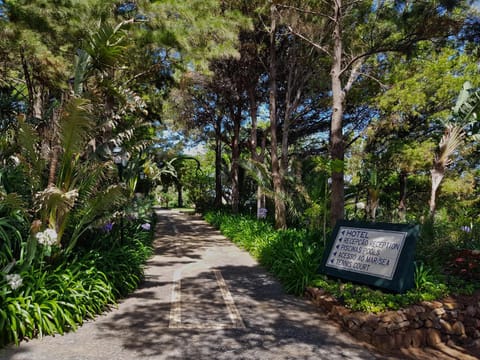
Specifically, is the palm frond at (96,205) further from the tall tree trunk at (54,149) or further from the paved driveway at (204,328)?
the paved driveway at (204,328)

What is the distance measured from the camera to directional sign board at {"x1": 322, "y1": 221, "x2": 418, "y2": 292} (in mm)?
5344

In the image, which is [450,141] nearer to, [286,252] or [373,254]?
[286,252]

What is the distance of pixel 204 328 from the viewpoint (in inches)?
192

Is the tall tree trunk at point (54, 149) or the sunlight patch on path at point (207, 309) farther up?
the tall tree trunk at point (54, 149)

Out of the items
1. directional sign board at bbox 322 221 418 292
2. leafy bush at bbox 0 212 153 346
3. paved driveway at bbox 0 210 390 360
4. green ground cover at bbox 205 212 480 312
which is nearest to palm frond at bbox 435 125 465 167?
green ground cover at bbox 205 212 480 312

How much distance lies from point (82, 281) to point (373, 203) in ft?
35.8

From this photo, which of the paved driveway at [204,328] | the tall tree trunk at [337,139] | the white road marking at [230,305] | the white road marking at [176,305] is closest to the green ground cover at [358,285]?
the paved driveway at [204,328]

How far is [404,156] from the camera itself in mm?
14625

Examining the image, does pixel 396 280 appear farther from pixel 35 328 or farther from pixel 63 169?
pixel 63 169

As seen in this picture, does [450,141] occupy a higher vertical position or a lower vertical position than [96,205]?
higher

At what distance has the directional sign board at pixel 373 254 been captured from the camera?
17.5ft

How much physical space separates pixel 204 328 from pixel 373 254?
2.91m

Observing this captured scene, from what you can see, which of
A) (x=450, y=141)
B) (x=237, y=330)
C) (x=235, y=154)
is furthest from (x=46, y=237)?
(x=235, y=154)

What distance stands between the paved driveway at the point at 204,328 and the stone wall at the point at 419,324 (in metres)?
0.22
